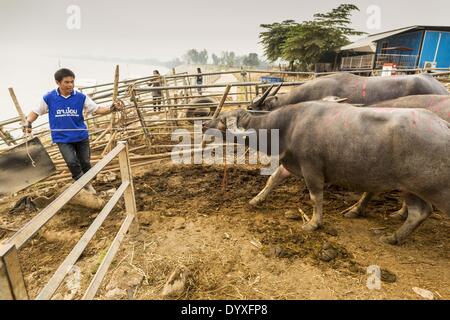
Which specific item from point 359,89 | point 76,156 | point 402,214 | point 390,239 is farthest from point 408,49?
point 76,156

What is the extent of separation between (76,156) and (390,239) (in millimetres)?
3871

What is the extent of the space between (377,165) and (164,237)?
7.40 ft

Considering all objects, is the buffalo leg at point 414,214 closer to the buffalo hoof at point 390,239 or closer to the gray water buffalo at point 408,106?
the buffalo hoof at point 390,239

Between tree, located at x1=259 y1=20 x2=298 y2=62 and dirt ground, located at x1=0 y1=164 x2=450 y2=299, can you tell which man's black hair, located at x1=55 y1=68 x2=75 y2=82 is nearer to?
dirt ground, located at x1=0 y1=164 x2=450 y2=299

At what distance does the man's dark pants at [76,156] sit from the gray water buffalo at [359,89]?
2.34 m

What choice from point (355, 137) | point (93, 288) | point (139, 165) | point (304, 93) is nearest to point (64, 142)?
point (139, 165)

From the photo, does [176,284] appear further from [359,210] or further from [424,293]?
[359,210]

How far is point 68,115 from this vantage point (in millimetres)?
3588

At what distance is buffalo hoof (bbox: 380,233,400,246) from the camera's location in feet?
9.73

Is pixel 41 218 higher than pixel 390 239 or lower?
higher

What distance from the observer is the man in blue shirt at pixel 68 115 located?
136 inches

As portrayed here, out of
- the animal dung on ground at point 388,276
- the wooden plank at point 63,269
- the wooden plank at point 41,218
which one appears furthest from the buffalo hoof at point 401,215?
the wooden plank at point 41,218

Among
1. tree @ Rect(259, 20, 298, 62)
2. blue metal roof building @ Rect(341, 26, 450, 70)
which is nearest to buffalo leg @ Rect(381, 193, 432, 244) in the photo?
blue metal roof building @ Rect(341, 26, 450, 70)
